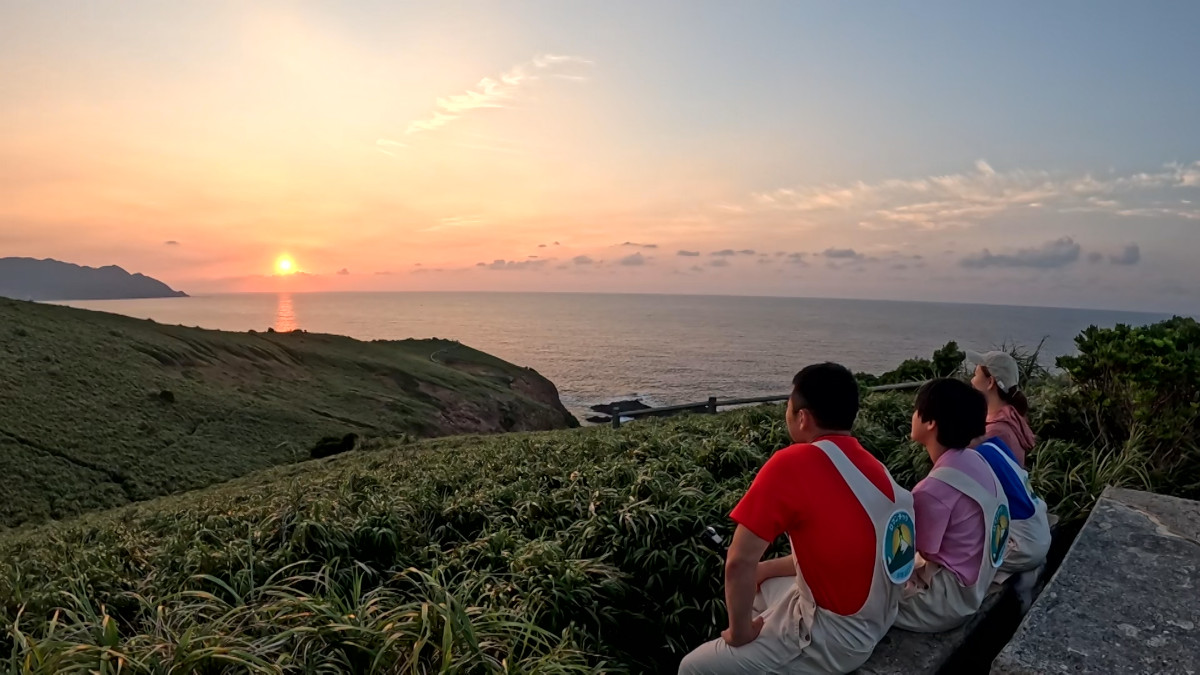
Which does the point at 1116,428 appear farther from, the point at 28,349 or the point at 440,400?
the point at 440,400

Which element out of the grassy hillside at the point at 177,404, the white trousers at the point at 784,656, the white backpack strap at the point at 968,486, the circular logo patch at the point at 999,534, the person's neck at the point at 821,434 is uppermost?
the person's neck at the point at 821,434

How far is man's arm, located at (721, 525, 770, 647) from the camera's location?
2.40 m

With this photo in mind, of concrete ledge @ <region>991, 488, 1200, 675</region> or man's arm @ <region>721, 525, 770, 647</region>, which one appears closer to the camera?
man's arm @ <region>721, 525, 770, 647</region>

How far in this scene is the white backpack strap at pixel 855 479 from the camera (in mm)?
2496

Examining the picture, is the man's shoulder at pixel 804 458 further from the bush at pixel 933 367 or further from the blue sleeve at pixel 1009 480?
the bush at pixel 933 367

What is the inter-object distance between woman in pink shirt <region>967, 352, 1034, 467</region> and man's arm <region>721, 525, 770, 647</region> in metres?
2.44

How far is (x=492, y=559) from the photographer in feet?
13.4

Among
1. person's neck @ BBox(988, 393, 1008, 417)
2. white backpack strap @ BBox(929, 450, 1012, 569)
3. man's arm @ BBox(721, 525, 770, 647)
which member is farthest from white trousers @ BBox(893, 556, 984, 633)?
person's neck @ BBox(988, 393, 1008, 417)

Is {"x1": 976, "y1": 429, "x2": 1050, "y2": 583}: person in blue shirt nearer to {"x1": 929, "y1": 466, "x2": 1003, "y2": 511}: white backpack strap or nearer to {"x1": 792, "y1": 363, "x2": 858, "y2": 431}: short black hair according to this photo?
{"x1": 929, "y1": 466, "x2": 1003, "y2": 511}: white backpack strap

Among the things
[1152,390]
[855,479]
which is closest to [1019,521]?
[855,479]

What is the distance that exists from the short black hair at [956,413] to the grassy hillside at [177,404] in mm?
17774

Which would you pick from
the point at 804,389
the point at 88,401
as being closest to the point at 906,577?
the point at 804,389

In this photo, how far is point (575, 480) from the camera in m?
5.51

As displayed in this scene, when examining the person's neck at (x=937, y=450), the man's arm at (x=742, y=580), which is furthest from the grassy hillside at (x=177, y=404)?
the person's neck at (x=937, y=450)
